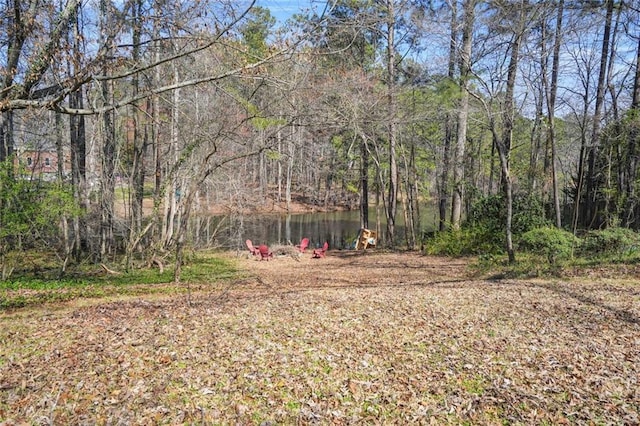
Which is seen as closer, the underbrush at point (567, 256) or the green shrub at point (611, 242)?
the underbrush at point (567, 256)

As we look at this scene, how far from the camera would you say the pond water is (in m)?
20.5

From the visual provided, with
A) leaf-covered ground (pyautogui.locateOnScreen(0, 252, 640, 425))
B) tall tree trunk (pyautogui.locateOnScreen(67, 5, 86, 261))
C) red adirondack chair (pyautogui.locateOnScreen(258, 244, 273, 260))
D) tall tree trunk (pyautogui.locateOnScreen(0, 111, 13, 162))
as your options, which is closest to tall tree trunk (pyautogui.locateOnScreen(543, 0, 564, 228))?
leaf-covered ground (pyautogui.locateOnScreen(0, 252, 640, 425))

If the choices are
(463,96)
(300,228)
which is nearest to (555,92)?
(463,96)

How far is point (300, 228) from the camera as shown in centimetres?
2853

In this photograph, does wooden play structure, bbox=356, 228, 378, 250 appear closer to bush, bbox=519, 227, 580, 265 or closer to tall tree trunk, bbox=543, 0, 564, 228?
tall tree trunk, bbox=543, 0, 564, 228

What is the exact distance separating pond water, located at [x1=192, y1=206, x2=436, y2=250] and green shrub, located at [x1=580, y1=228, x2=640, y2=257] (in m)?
10.6

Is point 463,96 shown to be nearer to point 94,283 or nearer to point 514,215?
point 514,215

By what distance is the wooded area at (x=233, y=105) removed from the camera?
5.30 meters

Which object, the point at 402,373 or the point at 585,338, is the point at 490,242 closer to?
the point at 585,338

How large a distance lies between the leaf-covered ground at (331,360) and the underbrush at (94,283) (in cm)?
108

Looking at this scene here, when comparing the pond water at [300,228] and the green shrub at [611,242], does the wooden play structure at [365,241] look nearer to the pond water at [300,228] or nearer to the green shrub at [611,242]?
the pond water at [300,228]

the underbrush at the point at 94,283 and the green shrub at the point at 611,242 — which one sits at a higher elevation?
the green shrub at the point at 611,242

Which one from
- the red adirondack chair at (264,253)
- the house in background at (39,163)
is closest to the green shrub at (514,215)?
the red adirondack chair at (264,253)

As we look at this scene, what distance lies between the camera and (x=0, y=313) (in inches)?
252
